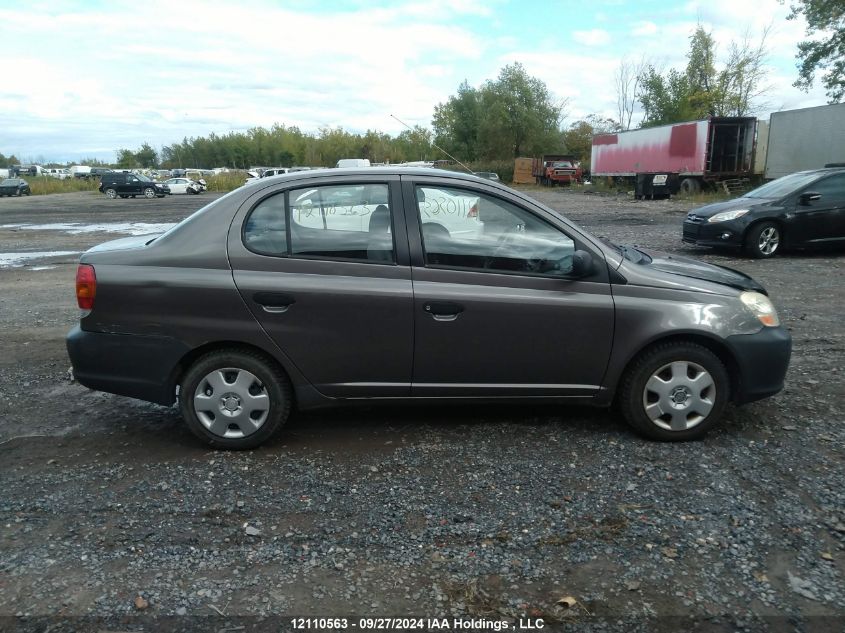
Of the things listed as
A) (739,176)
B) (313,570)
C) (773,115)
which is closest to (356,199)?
(313,570)

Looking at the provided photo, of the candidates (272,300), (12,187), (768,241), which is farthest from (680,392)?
(12,187)

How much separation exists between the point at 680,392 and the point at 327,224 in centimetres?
240

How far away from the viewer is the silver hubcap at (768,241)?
1194 centimetres

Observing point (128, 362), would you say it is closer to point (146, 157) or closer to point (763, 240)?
point (763, 240)

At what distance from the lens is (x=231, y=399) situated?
4.15m

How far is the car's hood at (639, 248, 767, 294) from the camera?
173 inches

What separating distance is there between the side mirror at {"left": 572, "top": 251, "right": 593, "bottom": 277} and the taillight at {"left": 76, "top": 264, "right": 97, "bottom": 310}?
286cm

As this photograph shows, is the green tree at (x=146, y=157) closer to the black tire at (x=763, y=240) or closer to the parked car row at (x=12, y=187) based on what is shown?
the parked car row at (x=12, y=187)

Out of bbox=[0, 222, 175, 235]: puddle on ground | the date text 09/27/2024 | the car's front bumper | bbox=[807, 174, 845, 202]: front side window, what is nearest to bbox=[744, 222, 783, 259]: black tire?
the car's front bumper

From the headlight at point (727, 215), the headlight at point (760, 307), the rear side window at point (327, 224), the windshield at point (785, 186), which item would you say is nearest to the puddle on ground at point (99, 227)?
the headlight at point (727, 215)

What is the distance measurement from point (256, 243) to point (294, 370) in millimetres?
803

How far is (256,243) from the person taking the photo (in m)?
4.15

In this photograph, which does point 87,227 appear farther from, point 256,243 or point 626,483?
point 626,483

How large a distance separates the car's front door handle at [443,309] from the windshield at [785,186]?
1013 centimetres
